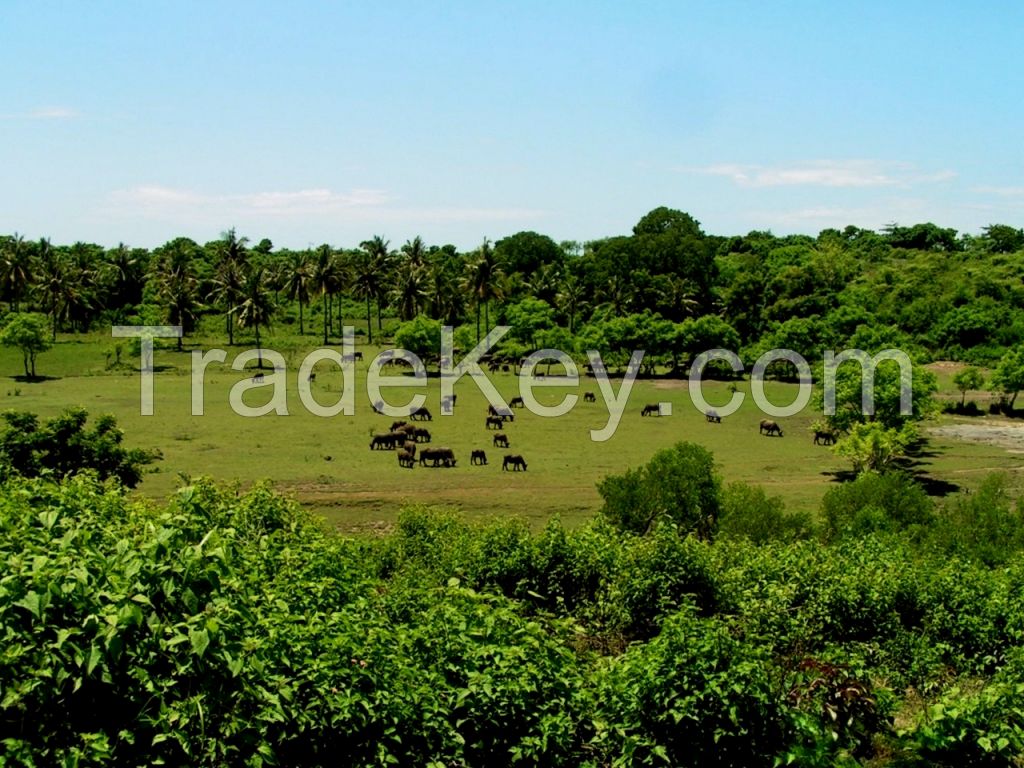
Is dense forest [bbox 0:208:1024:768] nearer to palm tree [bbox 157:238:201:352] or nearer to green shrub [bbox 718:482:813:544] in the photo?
green shrub [bbox 718:482:813:544]

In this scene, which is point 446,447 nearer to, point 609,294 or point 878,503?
point 878,503

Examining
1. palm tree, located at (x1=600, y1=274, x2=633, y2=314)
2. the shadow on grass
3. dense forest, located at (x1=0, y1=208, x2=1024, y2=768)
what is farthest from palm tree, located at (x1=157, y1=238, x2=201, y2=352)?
dense forest, located at (x1=0, y1=208, x2=1024, y2=768)

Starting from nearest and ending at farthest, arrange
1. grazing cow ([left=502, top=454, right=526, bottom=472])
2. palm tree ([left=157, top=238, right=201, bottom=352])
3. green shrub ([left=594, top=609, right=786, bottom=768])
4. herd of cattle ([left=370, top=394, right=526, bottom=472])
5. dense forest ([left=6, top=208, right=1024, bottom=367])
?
green shrub ([left=594, top=609, right=786, bottom=768]), grazing cow ([left=502, top=454, right=526, bottom=472]), herd of cattle ([left=370, top=394, right=526, bottom=472]), dense forest ([left=6, top=208, right=1024, bottom=367]), palm tree ([left=157, top=238, right=201, bottom=352])

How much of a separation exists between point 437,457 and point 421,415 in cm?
1176

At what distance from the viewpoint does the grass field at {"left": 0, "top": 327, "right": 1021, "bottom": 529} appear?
111 ft

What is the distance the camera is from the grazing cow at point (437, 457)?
38938 millimetres

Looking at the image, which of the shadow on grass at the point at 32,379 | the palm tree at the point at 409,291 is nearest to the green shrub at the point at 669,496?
the shadow on grass at the point at 32,379

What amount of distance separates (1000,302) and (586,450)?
56.1 metres

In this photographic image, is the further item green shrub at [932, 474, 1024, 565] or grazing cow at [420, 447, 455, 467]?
grazing cow at [420, 447, 455, 467]

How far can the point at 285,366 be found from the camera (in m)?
70.1

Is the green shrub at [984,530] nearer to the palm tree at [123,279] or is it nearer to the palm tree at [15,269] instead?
the palm tree at [15,269]

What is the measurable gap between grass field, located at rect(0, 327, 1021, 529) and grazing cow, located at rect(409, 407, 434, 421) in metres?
0.96

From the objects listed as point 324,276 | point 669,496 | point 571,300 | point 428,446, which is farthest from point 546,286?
point 669,496

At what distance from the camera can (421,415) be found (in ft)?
166
